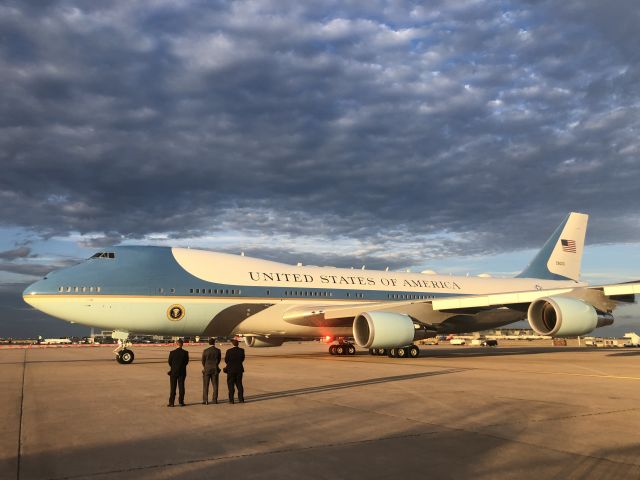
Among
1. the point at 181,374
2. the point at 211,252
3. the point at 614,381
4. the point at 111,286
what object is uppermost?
the point at 211,252

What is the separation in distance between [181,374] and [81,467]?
444cm

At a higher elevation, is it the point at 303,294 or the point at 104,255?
the point at 104,255

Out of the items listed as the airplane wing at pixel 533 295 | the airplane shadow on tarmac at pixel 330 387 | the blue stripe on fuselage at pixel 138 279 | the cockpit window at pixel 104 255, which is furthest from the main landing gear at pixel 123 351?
the airplane wing at pixel 533 295

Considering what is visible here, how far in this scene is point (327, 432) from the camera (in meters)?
7.67

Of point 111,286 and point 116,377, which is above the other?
point 111,286

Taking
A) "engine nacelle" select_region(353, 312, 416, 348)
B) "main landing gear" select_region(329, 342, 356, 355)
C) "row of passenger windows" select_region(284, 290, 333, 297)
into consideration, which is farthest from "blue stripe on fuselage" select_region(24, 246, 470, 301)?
"main landing gear" select_region(329, 342, 356, 355)

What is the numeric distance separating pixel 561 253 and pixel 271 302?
2257 centimetres

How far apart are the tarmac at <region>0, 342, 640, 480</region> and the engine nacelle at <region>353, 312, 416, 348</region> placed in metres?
7.82

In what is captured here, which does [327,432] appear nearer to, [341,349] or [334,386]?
[334,386]

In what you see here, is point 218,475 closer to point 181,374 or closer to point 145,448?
point 145,448

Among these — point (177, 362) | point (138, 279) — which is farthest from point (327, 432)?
point (138, 279)

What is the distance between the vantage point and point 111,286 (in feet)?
69.4

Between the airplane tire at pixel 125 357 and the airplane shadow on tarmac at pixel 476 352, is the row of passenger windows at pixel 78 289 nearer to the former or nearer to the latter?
the airplane tire at pixel 125 357

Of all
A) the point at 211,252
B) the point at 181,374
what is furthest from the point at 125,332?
the point at 181,374
